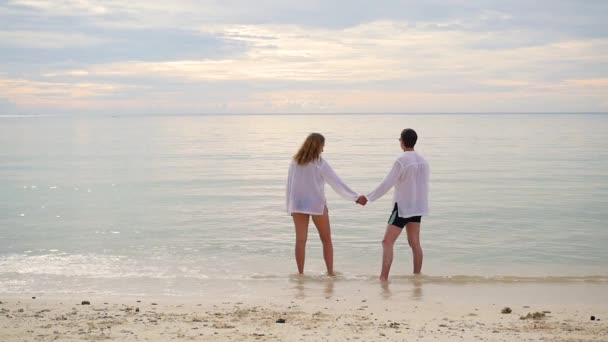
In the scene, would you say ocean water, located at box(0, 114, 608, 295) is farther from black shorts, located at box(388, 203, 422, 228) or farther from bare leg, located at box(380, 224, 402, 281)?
black shorts, located at box(388, 203, 422, 228)

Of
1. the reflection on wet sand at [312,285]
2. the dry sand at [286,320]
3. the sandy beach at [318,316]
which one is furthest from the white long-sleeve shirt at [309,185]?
the dry sand at [286,320]

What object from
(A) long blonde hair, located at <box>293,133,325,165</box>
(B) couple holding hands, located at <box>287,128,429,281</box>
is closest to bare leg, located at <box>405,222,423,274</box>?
(B) couple holding hands, located at <box>287,128,429,281</box>

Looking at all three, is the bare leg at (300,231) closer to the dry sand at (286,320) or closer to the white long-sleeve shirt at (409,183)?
the white long-sleeve shirt at (409,183)

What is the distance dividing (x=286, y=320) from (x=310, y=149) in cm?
272

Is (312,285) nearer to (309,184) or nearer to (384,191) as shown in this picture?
(309,184)

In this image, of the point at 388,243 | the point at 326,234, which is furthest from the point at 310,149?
the point at 388,243

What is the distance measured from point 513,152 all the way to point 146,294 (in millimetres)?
30657

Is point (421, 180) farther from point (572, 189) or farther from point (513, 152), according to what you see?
point (513, 152)

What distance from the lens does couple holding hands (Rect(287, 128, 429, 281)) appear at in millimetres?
7898

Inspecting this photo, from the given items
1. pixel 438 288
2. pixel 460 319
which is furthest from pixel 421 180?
pixel 460 319

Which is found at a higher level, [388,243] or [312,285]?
[388,243]

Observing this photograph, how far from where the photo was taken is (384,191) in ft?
26.4

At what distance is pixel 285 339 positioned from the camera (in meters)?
5.31

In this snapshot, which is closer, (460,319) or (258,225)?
(460,319)
